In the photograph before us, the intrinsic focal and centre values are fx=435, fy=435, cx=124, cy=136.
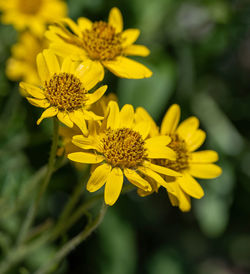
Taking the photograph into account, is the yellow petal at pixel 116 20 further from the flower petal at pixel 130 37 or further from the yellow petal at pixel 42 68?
the yellow petal at pixel 42 68

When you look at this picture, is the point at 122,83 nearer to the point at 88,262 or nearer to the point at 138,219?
the point at 138,219

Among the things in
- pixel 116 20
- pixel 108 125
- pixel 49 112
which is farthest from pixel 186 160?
pixel 116 20

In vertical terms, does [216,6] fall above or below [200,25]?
above

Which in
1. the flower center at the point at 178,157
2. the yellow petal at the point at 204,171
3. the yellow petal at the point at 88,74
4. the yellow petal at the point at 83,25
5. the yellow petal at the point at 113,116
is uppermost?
the yellow petal at the point at 83,25

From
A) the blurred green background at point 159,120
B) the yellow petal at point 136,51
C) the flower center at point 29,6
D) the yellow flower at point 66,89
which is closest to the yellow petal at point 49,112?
the yellow flower at point 66,89

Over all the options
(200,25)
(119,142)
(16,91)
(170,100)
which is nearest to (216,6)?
(200,25)

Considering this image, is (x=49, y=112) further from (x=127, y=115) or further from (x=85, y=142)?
(x=127, y=115)
